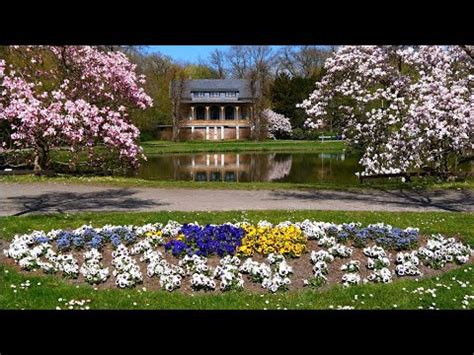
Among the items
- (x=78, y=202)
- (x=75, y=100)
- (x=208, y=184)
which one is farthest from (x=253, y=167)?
(x=78, y=202)

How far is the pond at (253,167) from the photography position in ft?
67.6

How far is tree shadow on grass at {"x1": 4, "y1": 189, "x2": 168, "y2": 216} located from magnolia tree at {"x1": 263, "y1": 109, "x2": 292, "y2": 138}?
1750 cm

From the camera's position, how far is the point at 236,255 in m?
7.04

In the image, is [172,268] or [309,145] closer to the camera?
[172,268]

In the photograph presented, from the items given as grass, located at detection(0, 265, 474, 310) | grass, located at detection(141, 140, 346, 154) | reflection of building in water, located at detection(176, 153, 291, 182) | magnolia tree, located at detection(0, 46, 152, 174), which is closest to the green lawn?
grass, located at detection(0, 265, 474, 310)

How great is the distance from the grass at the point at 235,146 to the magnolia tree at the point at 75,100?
29.8 ft

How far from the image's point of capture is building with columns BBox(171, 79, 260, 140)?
76.8 feet

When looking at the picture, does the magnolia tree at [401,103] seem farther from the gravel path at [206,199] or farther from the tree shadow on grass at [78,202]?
the tree shadow on grass at [78,202]

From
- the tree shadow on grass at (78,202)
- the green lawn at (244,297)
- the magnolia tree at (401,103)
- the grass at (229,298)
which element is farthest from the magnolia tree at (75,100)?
the grass at (229,298)

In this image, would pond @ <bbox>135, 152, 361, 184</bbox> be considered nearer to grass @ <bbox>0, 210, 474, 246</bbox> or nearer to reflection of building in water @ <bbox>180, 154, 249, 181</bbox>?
reflection of building in water @ <bbox>180, 154, 249, 181</bbox>
